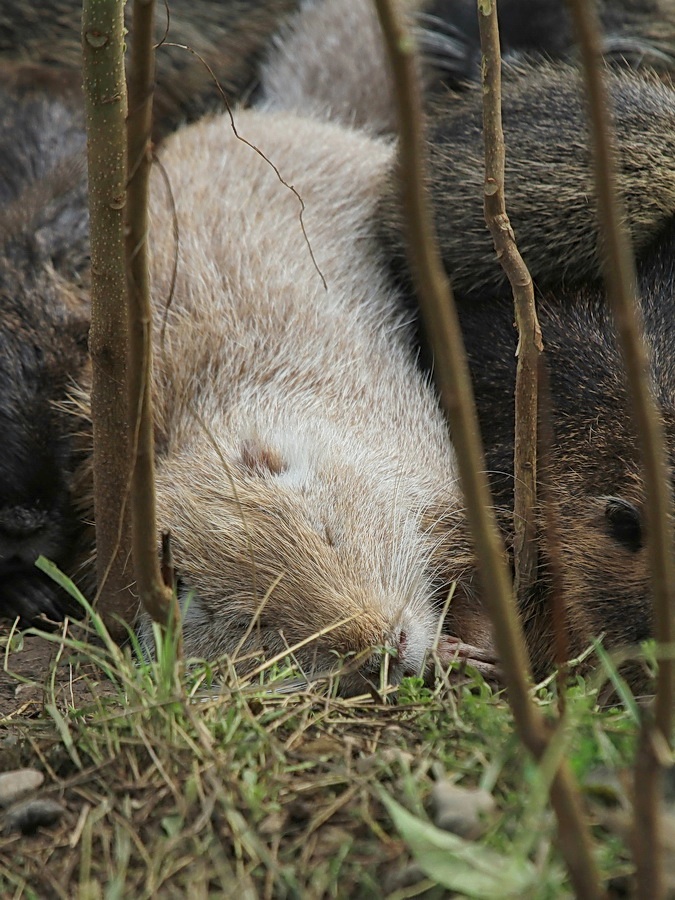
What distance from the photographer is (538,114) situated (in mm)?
3816

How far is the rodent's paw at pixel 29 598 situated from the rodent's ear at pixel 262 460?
890 millimetres

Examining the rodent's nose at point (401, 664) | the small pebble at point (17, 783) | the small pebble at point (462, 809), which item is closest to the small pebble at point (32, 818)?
the small pebble at point (17, 783)

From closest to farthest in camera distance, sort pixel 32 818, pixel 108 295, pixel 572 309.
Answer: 1. pixel 32 818
2. pixel 108 295
3. pixel 572 309

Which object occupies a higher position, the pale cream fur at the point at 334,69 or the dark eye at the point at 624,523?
the pale cream fur at the point at 334,69

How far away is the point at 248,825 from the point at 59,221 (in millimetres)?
2785

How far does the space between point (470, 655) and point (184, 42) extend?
11.3ft

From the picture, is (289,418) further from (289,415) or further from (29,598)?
(29,598)

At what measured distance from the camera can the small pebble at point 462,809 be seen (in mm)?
1790

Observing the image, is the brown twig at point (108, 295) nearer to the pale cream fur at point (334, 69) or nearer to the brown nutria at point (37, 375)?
the brown nutria at point (37, 375)

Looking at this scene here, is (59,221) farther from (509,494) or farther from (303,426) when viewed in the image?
(509,494)

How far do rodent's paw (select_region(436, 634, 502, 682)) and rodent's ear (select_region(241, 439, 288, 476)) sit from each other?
0.69 meters

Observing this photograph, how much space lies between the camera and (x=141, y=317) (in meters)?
2.21

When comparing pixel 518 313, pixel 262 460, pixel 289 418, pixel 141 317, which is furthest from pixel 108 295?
pixel 518 313

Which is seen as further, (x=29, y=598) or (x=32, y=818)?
(x=29, y=598)
